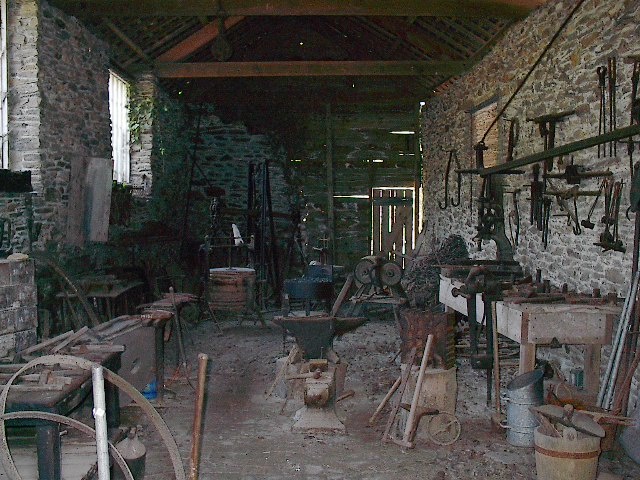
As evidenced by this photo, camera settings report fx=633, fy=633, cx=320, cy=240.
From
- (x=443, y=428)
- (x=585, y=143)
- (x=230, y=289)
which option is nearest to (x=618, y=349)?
(x=443, y=428)

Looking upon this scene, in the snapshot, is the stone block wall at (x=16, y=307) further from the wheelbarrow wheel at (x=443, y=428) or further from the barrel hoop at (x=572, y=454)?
Result: the barrel hoop at (x=572, y=454)

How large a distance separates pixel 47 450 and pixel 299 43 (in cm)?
1192

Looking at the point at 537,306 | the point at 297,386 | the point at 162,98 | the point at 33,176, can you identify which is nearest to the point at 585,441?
the point at 537,306

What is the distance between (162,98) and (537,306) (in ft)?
28.8

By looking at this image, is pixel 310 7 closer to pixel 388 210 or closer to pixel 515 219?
pixel 515 219

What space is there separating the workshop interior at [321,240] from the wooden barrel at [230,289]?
0.04 meters

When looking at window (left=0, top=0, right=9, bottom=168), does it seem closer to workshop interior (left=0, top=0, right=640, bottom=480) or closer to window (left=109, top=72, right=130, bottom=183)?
workshop interior (left=0, top=0, right=640, bottom=480)

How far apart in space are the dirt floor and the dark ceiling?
4.79m

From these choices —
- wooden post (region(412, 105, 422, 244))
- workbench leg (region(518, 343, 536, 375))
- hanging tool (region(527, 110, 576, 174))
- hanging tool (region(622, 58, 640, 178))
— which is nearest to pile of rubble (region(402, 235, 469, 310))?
wooden post (region(412, 105, 422, 244))

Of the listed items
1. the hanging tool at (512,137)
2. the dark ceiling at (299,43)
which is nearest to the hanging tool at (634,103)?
the dark ceiling at (299,43)

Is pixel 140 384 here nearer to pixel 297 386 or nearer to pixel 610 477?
pixel 297 386

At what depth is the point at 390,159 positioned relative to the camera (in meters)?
14.7

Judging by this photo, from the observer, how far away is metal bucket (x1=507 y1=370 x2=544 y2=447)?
5320 mm

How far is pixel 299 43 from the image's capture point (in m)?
14.0
